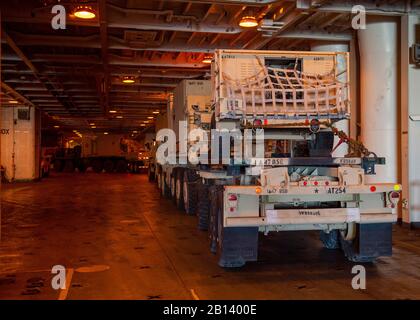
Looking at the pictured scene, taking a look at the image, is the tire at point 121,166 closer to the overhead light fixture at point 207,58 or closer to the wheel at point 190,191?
the overhead light fixture at point 207,58

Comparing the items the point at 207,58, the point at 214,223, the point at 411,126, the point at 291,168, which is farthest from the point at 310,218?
the point at 207,58

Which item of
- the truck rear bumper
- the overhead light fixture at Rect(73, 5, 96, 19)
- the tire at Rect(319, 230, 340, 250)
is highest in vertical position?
the overhead light fixture at Rect(73, 5, 96, 19)

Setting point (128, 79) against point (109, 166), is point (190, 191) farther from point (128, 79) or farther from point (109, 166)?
point (109, 166)

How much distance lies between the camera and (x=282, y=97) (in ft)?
26.2

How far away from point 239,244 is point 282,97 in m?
2.61

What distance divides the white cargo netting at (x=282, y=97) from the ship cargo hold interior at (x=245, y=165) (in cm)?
2

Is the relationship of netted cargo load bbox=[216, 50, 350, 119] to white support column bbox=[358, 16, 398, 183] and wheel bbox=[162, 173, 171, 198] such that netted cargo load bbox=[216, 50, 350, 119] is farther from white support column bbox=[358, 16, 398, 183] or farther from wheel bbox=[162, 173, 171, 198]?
wheel bbox=[162, 173, 171, 198]

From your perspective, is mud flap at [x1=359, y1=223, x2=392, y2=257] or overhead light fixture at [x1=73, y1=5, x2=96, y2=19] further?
overhead light fixture at [x1=73, y1=5, x2=96, y2=19]

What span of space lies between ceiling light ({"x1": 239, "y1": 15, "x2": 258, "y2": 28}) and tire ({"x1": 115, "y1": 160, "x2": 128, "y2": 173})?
34198 mm

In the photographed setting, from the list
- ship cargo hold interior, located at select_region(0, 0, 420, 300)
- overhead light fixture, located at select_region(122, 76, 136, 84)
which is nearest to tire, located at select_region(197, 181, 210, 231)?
ship cargo hold interior, located at select_region(0, 0, 420, 300)

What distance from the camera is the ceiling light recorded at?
1080cm

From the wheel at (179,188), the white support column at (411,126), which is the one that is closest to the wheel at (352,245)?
the white support column at (411,126)

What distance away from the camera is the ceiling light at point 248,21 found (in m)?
10.8

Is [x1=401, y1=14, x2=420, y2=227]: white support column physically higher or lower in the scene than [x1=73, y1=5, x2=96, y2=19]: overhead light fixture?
lower
